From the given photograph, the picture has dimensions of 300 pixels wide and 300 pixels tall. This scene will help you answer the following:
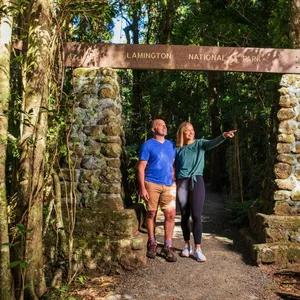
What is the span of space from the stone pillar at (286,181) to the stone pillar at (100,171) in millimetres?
1827

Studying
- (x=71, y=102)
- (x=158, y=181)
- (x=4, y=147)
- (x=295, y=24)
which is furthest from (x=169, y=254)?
(x=295, y=24)

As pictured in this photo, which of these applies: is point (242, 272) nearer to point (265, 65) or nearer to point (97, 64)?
point (265, 65)

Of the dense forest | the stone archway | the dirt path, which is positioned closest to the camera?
the dense forest

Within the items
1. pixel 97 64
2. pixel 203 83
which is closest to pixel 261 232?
pixel 97 64

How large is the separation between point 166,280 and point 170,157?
62.8 inches

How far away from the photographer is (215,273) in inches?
179

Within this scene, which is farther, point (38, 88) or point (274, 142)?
point (274, 142)

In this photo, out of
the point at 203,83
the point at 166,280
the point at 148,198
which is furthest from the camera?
the point at 203,83

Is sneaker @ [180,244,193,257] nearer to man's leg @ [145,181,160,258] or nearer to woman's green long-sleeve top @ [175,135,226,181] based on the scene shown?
man's leg @ [145,181,160,258]

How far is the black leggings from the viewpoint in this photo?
4797 mm

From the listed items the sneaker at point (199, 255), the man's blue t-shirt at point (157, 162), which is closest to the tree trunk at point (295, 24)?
the man's blue t-shirt at point (157, 162)

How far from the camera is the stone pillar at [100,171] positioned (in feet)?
15.6

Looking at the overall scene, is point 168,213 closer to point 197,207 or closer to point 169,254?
point 197,207

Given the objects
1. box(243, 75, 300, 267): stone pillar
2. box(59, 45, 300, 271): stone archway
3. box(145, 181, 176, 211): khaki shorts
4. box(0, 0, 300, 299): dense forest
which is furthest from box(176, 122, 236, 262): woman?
box(0, 0, 300, 299): dense forest
